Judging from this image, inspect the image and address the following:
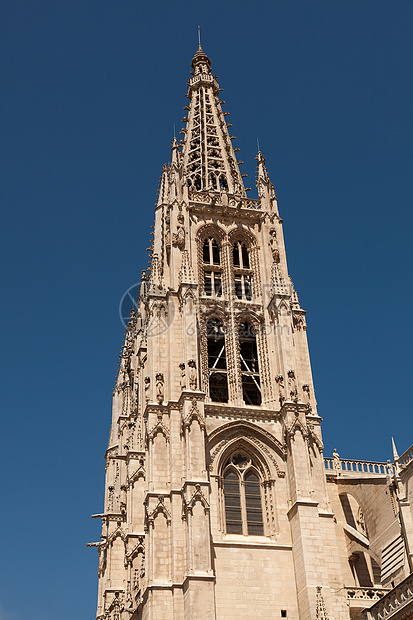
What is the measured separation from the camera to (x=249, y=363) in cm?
3816

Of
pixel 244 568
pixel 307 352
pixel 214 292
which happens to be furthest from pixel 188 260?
pixel 244 568

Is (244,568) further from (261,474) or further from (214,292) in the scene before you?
(214,292)

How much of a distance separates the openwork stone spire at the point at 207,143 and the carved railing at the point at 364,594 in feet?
72.6

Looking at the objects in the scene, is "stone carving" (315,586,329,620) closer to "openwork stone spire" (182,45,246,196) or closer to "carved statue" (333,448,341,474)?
"carved statue" (333,448,341,474)

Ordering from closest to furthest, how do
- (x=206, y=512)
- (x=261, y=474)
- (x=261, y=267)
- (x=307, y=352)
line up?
1. (x=206, y=512)
2. (x=261, y=474)
3. (x=307, y=352)
4. (x=261, y=267)

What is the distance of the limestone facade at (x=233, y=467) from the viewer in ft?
99.0

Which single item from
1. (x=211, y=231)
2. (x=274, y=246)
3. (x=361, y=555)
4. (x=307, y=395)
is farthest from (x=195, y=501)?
(x=211, y=231)

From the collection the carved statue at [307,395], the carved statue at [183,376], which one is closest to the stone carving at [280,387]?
the carved statue at [307,395]

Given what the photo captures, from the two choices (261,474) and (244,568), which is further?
(261,474)

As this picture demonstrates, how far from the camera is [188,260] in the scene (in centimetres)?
3853

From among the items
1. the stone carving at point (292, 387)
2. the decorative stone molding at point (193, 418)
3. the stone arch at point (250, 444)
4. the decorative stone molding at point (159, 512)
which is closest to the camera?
the decorative stone molding at point (159, 512)

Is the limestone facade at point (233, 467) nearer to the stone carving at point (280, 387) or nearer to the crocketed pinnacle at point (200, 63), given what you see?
the stone carving at point (280, 387)

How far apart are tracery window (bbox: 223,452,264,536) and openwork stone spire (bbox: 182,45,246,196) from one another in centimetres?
1614

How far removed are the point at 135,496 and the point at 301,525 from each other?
10948 millimetres
